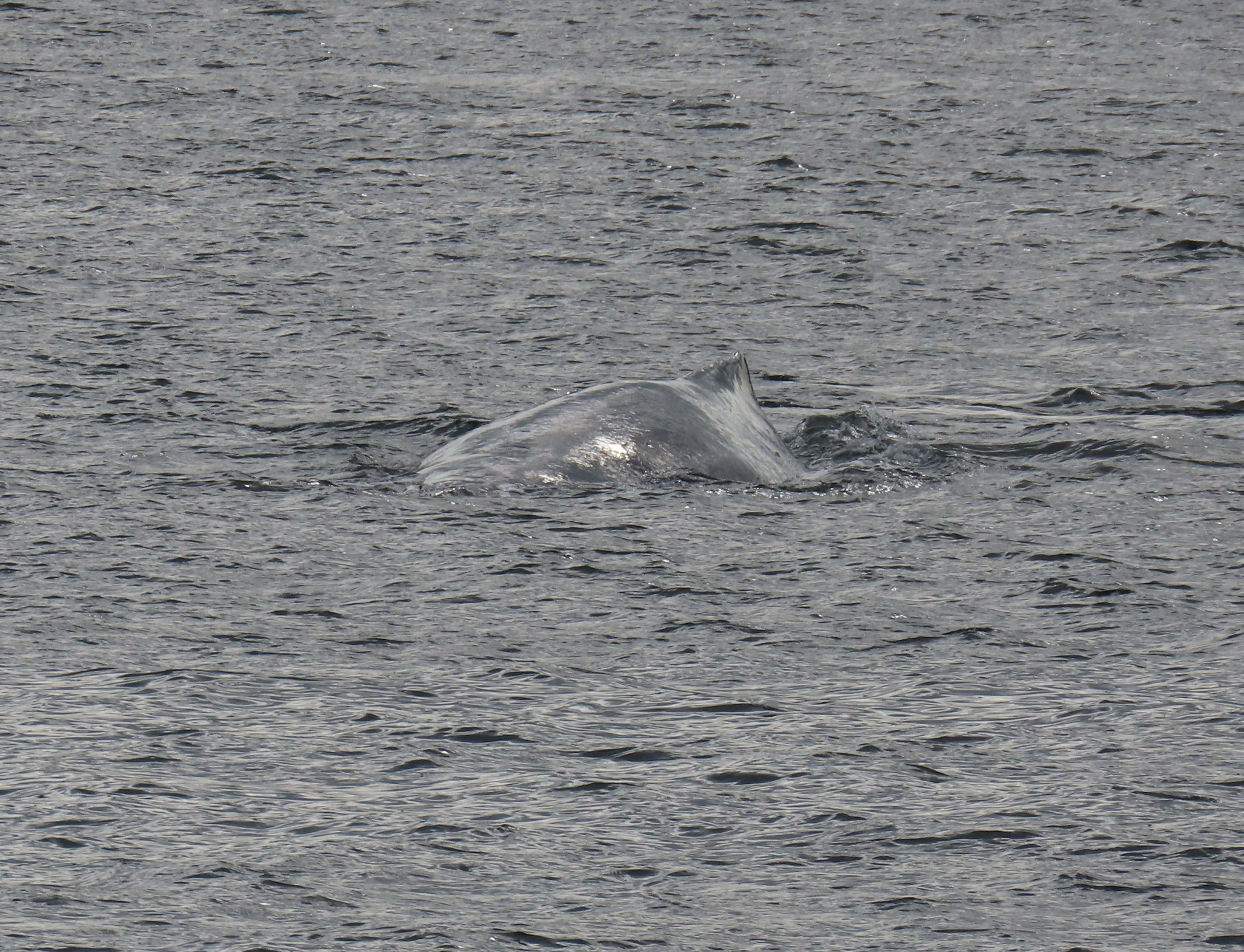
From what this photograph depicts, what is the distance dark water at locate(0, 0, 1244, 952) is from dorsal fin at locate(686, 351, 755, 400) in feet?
0.91

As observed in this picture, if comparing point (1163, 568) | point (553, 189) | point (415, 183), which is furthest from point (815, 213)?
point (1163, 568)

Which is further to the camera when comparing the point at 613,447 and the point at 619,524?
the point at 613,447

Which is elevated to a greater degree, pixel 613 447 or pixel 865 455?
pixel 613 447

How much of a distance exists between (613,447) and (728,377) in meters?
0.90

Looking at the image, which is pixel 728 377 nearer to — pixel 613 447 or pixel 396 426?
pixel 613 447

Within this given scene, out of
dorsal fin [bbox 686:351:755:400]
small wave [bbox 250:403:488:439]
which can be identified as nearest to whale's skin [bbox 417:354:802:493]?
dorsal fin [bbox 686:351:755:400]

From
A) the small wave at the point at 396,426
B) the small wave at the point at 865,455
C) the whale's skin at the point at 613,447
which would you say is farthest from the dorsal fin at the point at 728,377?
the small wave at the point at 396,426

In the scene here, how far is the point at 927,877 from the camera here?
411 cm

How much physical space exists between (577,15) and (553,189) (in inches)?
207

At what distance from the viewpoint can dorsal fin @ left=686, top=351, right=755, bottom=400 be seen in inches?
306

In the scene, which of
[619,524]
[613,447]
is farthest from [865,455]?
[619,524]

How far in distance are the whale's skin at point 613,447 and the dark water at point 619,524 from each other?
0.49 ft

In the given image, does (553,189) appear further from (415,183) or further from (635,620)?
(635,620)

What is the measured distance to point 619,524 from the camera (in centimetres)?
670
